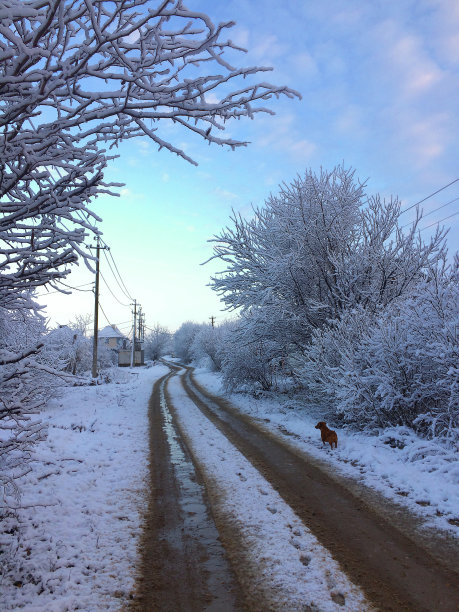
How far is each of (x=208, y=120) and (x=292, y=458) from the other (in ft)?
24.5

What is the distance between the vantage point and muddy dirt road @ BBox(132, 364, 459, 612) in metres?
3.55

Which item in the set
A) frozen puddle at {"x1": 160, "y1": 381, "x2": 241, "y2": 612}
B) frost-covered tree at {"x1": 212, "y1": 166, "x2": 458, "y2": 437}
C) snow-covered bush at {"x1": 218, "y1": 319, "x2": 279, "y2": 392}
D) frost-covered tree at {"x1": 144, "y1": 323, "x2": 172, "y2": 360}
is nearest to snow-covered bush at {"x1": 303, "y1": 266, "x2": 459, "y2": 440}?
frost-covered tree at {"x1": 212, "y1": 166, "x2": 458, "y2": 437}

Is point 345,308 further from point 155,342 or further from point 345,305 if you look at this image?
point 155,342

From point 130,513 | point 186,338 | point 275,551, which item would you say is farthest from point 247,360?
point 186,338

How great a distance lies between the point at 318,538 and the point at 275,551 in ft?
2.15

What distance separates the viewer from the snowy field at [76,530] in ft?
12.2

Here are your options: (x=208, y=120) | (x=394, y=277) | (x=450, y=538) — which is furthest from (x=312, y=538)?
(x=394, y=277)

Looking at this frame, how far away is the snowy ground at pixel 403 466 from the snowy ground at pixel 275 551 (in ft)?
5.83

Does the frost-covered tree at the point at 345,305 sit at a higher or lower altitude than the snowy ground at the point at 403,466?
higher

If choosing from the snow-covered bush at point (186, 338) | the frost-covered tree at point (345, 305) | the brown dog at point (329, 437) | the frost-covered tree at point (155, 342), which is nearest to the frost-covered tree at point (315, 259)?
the frost-covered tree at point (345, 305)

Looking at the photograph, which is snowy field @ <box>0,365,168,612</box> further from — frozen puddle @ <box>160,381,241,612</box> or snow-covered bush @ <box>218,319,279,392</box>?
snow-covered bush @ <box>218,319,279,392</box>

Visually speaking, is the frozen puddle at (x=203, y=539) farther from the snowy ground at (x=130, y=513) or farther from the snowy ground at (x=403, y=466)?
the snowy ground at (x=403, y=466)

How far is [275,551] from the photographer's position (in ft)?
14.3

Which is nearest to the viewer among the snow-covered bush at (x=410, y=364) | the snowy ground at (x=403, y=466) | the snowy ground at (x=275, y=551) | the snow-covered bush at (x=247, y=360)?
the snowy ground at (x=275, y=551)
